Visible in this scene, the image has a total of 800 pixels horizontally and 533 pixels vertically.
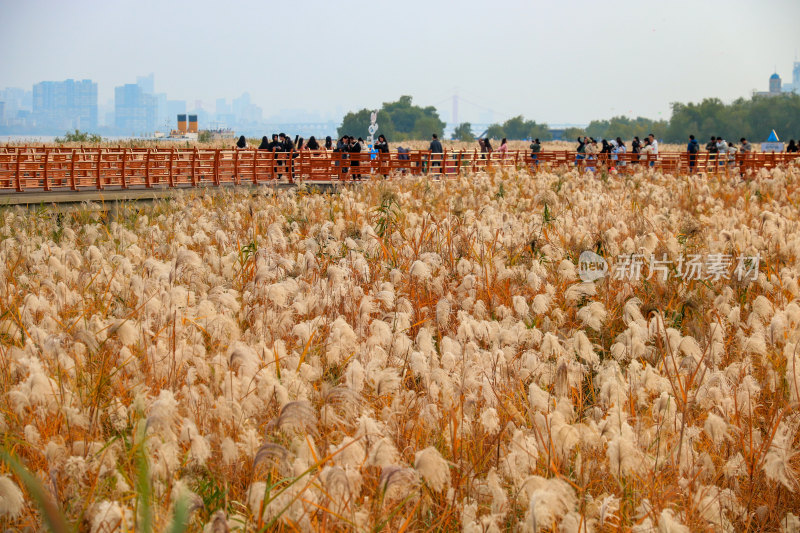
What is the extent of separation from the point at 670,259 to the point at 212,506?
19.2ft

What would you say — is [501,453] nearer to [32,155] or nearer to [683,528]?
[683,528]

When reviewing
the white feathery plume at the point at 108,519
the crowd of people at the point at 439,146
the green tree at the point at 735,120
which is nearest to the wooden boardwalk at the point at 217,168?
the crowd of people at the point at 439,146

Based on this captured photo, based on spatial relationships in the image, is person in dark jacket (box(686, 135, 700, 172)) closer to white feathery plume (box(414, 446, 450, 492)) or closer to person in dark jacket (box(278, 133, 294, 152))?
person in dark jacket (box(278, 133, 294, 152))

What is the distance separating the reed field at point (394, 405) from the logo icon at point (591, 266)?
0.42ft

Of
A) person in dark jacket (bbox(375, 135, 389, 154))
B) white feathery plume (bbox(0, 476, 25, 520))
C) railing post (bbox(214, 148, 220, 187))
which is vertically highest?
person in dark jacket (bbox(375, 135, 389, 154))

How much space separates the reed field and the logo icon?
13cm

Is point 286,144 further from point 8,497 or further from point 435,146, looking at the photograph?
point 8,497

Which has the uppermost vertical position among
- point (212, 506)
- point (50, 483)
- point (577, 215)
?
point (577, 215)

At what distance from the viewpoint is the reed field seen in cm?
277

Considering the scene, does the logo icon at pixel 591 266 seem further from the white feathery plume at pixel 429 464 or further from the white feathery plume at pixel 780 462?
the white feathery plume at pixel 429 464

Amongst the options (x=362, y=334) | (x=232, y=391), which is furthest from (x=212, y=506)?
(x=362, y=334)

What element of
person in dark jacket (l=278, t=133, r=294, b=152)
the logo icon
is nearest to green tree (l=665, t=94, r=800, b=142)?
person in dark jacket (l=278, t=133, r=294, b=152)

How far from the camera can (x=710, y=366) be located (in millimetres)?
4266

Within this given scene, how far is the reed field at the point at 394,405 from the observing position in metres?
2.77
